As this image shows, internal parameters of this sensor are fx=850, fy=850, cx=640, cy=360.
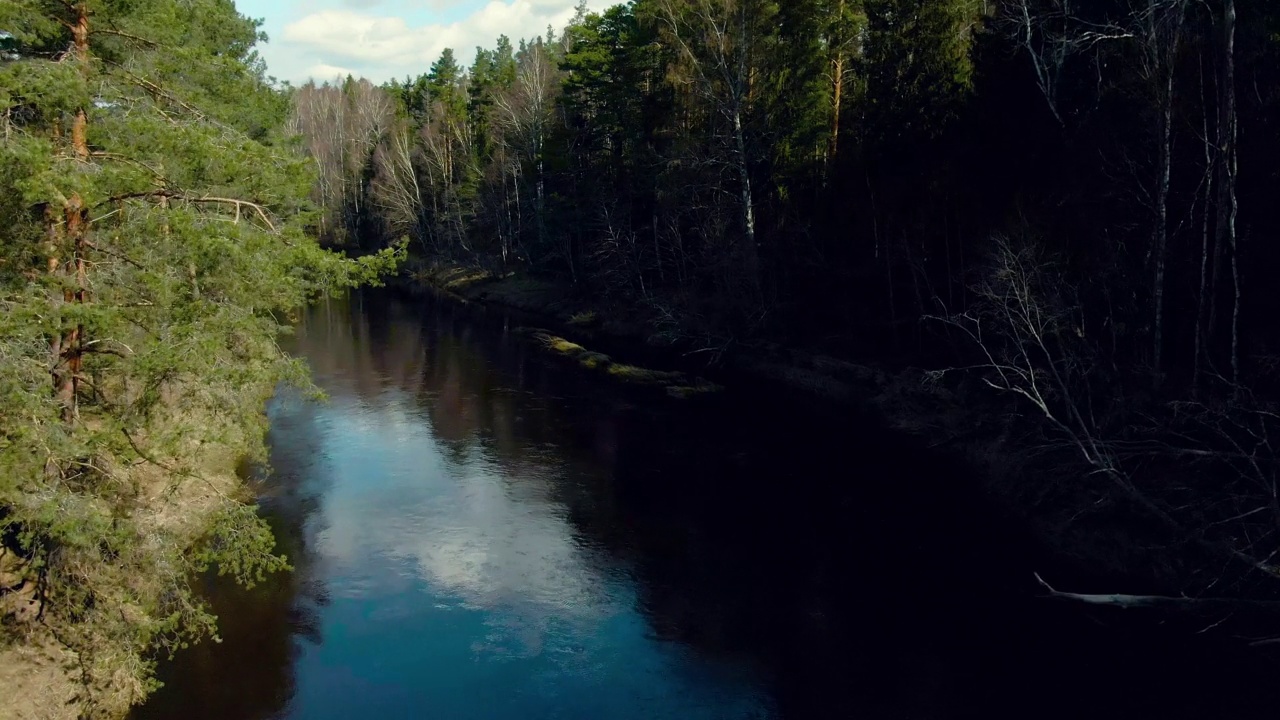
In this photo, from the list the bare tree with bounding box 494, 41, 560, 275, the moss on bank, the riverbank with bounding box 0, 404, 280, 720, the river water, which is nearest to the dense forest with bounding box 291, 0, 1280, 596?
the bare tree with bounding box 494, 41, 560, 275

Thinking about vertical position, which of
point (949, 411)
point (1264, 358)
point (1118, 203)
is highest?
point (1118, 203)

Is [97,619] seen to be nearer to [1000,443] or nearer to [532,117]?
[1000,443]

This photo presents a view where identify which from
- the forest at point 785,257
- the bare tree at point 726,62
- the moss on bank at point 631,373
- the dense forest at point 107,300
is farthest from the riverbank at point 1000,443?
the dense forest at point 107,300

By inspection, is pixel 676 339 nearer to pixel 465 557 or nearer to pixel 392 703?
pixel 465 557

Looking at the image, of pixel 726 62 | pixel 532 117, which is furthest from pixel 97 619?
pixel 532 117

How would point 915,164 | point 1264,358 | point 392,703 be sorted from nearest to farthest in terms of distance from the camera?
point 392,703, point 1264,358, point 915,164

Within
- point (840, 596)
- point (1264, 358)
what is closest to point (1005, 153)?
point (1264, 358)
